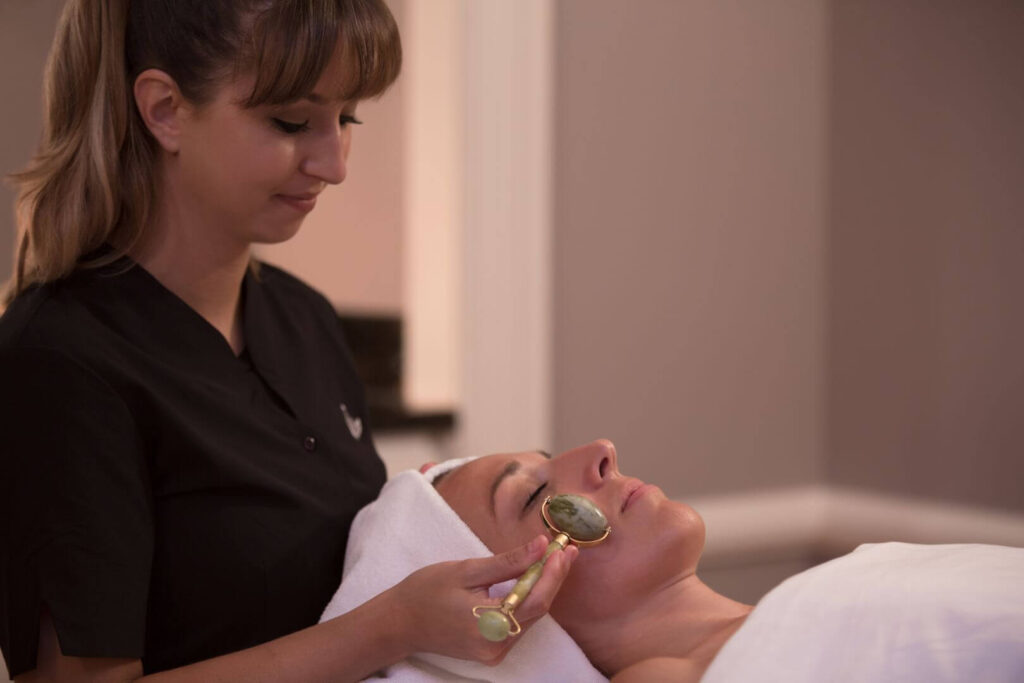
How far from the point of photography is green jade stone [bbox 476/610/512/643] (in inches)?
38.8

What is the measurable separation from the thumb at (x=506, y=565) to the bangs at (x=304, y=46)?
56 cm

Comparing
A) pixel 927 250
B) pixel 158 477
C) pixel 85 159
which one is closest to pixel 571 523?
pixel 158 477

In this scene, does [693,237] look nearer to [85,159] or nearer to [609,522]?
[609,522]

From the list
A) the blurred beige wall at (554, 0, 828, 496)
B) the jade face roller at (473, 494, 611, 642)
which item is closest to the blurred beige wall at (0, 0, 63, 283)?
the blurred beige wall at (554, 0, 828, 496)

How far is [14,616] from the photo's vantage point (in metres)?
1.12

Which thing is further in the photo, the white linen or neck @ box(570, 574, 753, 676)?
neck @ box(570, 574, 753, 676)

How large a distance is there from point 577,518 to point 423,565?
23cm

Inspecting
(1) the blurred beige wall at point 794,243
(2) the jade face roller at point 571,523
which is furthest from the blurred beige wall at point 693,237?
(2) the jade face roller at point 571,523

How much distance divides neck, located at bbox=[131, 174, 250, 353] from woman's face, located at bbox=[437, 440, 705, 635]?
0.39 meters

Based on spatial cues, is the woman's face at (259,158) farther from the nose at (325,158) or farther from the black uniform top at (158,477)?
the black uniform top at (158,477)

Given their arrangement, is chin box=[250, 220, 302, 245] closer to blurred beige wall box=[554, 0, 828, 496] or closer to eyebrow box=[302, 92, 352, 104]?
eyebrow box=[302, 92, 352, 104]

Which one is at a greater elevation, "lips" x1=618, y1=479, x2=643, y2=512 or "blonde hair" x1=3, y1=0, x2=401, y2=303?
"blonde hair" x1=3, y1=0, x2=401, y2=303

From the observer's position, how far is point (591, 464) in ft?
4.34

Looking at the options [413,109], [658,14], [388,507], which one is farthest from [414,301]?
[388,507]
